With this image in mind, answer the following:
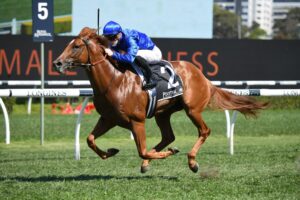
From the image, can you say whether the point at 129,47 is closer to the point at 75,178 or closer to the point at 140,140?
the point at 140,140

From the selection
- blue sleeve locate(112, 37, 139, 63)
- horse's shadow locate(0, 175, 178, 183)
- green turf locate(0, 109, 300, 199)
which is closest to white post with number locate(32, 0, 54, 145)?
green turf locate(0, 109, 300, 199)

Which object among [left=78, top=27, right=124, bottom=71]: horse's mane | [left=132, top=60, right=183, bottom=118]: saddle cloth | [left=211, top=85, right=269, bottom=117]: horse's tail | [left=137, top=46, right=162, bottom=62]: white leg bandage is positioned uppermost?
[left=78, top=27, right=124, bottom=71]: horse's mane

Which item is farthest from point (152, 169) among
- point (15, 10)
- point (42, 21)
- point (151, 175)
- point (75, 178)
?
point (15, 10)

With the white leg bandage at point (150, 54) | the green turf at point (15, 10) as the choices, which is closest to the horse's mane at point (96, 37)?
the white leg bandage at point (150, 54)

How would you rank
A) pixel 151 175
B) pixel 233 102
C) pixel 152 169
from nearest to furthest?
pixel 151 175 < pixel 152 169 < pixel 233 102

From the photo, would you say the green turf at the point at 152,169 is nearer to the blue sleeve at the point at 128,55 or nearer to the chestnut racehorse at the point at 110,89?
the chestnut racehorse at the point at 110,89

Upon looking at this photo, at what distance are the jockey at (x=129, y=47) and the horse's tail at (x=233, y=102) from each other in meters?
1.04

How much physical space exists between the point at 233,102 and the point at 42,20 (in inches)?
174

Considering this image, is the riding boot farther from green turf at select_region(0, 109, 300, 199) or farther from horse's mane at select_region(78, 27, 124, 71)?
green turf at select_region(0, 109, 300, 199)

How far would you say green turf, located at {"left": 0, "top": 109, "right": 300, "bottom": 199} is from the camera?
261 inches

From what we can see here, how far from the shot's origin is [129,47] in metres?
7.43

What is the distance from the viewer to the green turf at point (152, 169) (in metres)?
6.62

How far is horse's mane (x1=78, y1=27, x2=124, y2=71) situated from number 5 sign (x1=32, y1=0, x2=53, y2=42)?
438 centimetres

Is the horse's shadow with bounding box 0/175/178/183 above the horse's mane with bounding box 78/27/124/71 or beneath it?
beneath
